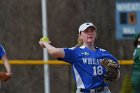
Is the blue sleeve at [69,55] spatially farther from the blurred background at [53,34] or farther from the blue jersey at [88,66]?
the blurred background at [53,34]

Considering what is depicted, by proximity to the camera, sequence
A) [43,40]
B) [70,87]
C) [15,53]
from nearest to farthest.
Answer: [43,40]
[70,87]
[15,53]

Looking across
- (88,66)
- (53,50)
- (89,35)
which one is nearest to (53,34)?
(88,66)

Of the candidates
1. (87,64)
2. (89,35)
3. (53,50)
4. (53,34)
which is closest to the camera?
(53,50)

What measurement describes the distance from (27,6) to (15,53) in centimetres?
115

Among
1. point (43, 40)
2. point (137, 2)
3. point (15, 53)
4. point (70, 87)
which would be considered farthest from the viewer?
point (15, 53)

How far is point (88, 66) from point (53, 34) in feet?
26.0

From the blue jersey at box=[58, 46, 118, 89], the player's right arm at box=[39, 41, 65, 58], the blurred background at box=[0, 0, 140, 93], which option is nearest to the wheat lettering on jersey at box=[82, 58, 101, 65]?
the blue jersey at box=[58, 46, 118, 89]

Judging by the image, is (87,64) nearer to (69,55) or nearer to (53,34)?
(69,55)

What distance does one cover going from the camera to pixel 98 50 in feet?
28.0

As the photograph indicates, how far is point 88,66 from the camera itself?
8.41 m

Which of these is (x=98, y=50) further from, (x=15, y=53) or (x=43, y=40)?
(x=15, y=53)

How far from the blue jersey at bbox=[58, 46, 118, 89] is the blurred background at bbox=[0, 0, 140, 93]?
7.00 m

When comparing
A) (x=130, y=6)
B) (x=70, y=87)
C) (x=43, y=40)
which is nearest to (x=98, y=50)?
(x=43, y=40)

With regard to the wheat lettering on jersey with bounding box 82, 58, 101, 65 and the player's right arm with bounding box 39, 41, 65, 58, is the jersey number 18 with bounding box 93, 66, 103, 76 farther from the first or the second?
the player's right arm with bounding box 39, 41, 65, 58
